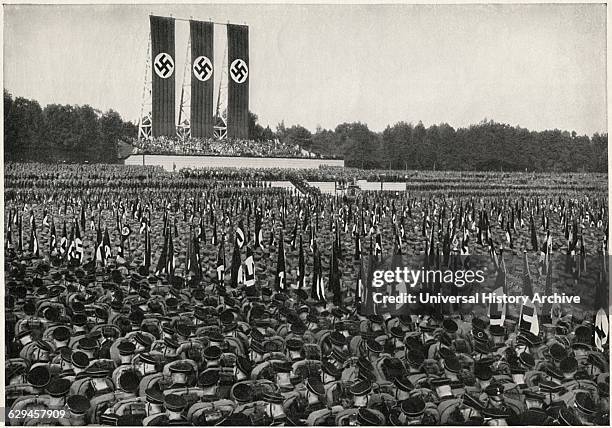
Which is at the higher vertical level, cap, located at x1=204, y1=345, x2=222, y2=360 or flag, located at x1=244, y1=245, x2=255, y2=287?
flag, located at x1=244, y1=245, x2=255, y2=287

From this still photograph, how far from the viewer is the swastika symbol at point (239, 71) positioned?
17.7 ft

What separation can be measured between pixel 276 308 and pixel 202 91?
2.09 m

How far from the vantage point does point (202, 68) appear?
5574mm

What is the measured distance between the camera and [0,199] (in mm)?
5168

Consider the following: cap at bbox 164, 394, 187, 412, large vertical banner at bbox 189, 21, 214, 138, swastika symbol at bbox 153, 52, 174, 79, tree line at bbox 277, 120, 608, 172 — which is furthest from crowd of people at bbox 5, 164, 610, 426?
swastika symbol at bbox 153, 52, 174, 79

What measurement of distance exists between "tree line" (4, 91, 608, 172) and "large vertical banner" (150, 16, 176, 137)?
0.26 meters

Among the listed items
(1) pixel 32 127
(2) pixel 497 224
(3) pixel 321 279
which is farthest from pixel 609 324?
(1) pixel 32 127

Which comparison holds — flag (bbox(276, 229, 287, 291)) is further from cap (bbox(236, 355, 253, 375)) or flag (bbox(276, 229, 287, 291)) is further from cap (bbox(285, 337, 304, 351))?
cap (bbox(236, 355, 253, 375))

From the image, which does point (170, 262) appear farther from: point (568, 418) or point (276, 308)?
point (568, 418)

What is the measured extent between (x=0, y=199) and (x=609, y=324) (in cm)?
532

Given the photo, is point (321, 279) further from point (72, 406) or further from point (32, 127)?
point (32, 127)

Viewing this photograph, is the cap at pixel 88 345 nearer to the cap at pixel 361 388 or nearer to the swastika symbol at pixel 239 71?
the cap at pixel 361 388

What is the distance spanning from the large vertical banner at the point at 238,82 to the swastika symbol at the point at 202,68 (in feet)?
0.71

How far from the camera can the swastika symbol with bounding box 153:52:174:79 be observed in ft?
17.7
